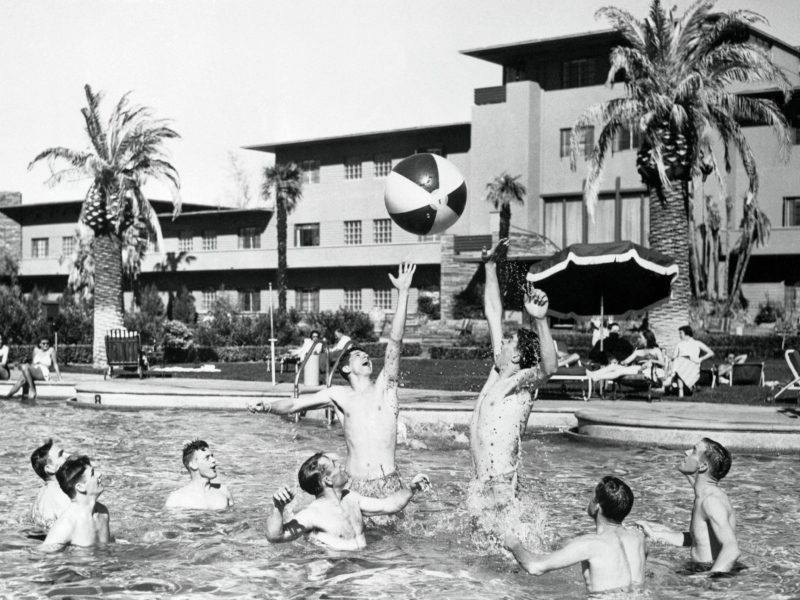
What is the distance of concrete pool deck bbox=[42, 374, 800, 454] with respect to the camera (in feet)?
45.1

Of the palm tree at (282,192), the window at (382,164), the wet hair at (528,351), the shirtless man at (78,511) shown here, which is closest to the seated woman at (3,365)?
the shirtless man at (78,511)

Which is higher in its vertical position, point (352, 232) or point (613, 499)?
point (352, 232)

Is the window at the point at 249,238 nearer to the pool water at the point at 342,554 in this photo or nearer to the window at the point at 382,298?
the window at the point at 382,298

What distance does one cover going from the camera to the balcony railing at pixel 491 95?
166 feet

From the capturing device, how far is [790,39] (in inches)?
2013

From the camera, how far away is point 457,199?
10703 millimetres

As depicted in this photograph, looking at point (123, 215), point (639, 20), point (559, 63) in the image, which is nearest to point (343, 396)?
point (639, 20)

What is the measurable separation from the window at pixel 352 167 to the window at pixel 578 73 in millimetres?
13145

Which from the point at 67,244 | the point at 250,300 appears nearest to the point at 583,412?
the point at 250,300

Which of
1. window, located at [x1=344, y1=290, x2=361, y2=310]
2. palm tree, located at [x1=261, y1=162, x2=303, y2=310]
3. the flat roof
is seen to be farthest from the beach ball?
window, located at [x1=344, y1=290, x2=361, y2=310]

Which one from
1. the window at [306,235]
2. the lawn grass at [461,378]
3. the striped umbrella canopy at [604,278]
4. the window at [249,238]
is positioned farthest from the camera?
the window at [249,238]

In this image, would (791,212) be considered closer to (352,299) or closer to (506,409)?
(352,299)

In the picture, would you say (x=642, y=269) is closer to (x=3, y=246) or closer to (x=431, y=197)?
(x=431, y=197)

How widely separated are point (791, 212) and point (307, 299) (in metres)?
26.7
